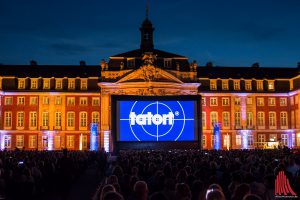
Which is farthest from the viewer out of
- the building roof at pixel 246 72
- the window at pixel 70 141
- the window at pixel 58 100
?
the building roof at pixel 246 72

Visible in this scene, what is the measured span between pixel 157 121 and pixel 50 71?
1425 inches

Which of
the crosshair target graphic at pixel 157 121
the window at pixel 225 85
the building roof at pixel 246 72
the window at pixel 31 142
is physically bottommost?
the window at pixel 31 142

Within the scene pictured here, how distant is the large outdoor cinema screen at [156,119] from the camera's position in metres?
51.8

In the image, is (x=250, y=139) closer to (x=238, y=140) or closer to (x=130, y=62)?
(x=238, y=140)

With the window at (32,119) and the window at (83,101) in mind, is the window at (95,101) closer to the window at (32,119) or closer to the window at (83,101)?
the window at (83,101)

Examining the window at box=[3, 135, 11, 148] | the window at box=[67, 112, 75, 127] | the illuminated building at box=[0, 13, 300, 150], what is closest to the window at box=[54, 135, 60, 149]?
the illuminated building at box=[0, 13, 300, 150]

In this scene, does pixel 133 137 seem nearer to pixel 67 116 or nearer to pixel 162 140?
pixel 162 140

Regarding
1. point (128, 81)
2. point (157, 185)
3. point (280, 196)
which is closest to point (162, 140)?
point (128, 81)

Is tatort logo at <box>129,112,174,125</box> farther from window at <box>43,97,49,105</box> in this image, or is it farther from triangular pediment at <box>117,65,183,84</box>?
window at <box>43,97,49,105</box>

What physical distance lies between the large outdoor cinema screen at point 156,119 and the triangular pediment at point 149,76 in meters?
23.2

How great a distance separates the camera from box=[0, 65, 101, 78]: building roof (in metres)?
81.7

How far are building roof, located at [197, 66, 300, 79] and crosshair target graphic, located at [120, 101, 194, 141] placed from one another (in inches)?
1246

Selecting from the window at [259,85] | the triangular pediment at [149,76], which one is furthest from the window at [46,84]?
the window at [259,85]

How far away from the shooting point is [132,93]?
75.8m
